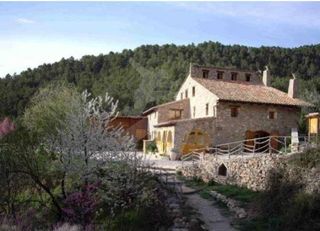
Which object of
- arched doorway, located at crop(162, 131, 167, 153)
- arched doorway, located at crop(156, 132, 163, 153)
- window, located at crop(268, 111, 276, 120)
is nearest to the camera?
window, located at crop(268, 111, 276, 120)

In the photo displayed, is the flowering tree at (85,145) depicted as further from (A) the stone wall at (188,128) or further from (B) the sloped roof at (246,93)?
(B) the sloped roof at (246,93)

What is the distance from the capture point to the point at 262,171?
19391mm

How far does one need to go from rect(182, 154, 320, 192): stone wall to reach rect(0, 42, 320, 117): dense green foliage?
3641cm

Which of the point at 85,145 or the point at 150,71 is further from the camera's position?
the point at 150,71

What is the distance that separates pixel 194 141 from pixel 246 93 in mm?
5710

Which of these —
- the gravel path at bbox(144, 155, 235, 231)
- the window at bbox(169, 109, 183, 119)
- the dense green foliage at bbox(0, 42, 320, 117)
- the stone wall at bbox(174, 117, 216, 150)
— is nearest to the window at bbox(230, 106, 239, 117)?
the stone wall at bbox(174, 117, 216, 150)

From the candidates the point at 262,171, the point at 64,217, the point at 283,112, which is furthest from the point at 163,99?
the point at 64,217

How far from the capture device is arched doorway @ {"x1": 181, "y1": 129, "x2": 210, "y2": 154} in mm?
33750

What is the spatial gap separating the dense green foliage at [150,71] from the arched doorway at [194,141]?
28.3 metres

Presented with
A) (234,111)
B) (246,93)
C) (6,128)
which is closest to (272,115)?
(246,93)

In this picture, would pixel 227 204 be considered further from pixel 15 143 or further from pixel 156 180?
pixel 15 143

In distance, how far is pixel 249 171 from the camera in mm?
20703

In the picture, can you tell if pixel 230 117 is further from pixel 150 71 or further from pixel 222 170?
pixel 150 71

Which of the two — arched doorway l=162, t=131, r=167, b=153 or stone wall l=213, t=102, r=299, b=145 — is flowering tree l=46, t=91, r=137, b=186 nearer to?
stone wall l=213, t=102, r=299, b=145
